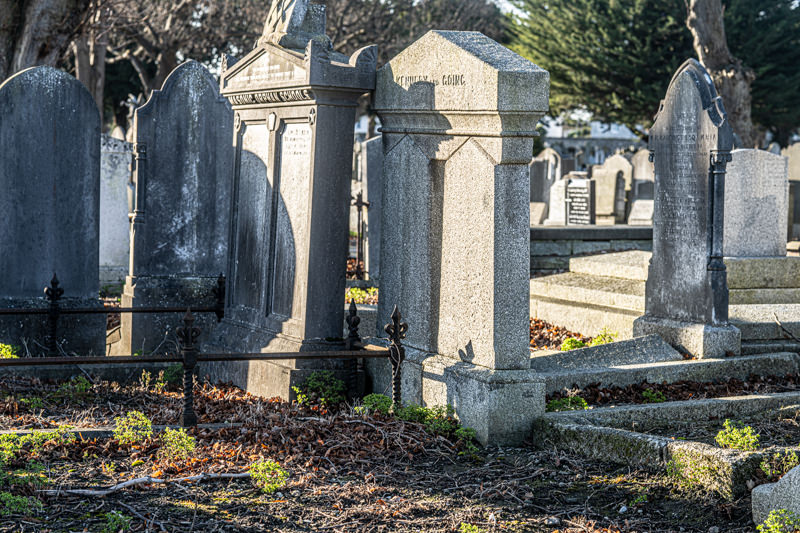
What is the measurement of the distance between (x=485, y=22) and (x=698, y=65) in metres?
30.3

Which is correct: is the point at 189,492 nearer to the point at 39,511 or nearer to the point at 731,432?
the point at 39,511

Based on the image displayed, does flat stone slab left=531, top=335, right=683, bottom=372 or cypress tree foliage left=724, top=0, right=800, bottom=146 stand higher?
cypress tree foliage left=724, top=0, right=800, bottom=146

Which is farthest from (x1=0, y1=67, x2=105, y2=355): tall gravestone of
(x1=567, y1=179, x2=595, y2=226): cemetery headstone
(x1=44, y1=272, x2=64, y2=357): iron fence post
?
(x1=567, y1=179, x2=595, y2=226): cemetery headstone

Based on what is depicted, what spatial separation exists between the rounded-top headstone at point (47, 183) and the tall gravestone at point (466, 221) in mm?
3266

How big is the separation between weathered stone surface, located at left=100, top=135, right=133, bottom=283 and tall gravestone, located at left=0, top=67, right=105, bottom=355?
540cm

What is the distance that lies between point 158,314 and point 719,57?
1316cm

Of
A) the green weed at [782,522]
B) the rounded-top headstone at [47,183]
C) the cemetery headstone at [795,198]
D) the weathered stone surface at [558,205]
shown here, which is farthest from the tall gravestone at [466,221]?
the cemetery headstone at [795,198]

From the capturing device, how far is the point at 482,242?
597cm

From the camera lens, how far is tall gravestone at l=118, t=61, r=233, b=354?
9016 mm

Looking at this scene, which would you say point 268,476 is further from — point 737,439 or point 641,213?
point 641,213

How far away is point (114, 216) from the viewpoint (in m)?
14.1

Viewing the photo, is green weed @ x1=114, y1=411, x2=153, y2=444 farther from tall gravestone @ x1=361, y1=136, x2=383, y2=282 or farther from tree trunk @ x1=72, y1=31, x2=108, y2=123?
tree trunk @ x1=72, y1=31, x2=108, y2=123

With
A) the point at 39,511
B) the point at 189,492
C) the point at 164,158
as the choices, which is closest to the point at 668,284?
the point at 164,158

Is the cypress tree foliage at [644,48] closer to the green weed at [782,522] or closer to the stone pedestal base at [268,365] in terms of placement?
the stone pedestal base at [268,365]
